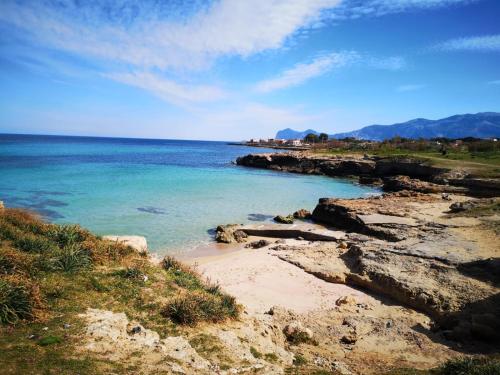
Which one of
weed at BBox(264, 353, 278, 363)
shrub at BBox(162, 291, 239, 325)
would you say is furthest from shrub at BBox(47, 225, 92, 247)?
weed at BBox(264, 353, 278, 363)

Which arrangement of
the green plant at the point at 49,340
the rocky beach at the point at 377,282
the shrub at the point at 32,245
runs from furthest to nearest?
the shrub at the point at 32,245, the rocky beach at the point at 377,282, the green plant at the point at 49,340

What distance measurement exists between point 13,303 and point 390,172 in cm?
5662

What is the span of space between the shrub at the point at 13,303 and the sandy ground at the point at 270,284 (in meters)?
6.44

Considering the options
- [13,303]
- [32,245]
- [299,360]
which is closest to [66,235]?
[32,245]

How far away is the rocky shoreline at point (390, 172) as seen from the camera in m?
34.1

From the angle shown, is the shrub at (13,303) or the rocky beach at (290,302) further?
the rocky beach at (290,302)

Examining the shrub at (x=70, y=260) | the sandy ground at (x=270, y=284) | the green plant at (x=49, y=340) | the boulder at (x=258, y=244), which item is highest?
the shrub at (x=70, y=260)

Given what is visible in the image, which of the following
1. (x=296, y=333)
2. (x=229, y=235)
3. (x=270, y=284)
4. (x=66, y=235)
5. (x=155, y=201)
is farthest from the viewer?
(x=155, y=201)

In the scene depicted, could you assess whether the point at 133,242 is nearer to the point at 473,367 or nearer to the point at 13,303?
the point at 13,303

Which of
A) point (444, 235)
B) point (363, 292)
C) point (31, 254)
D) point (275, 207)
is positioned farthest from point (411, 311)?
point (275, 207)

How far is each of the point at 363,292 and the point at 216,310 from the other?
7.24 metres

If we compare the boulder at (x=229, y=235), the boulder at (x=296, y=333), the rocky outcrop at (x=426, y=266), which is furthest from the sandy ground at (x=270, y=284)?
the boulder at (x=229, y=235)

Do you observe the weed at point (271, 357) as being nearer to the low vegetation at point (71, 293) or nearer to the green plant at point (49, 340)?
the low vegetation at point (71, 293)

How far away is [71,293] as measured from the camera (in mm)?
7805
